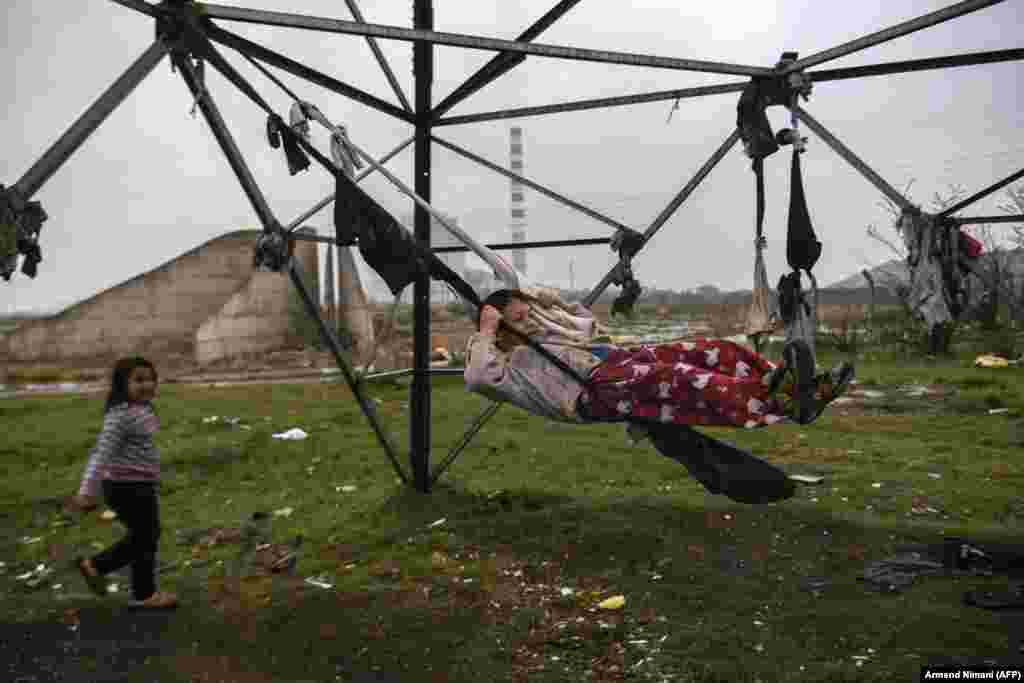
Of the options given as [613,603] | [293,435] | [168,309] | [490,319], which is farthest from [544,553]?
[168,309]

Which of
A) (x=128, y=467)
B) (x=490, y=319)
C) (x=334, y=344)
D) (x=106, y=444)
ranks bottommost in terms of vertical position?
(x=128, y=467)

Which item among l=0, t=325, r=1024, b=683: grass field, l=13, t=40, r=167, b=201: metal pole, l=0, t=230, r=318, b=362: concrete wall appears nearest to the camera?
l=13, t=40, r=167, b=201: metal pole

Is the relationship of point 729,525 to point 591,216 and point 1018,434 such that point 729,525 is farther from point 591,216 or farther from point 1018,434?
point 1018,434

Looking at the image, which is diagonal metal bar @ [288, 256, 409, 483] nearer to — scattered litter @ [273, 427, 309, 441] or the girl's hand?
the girl's hand

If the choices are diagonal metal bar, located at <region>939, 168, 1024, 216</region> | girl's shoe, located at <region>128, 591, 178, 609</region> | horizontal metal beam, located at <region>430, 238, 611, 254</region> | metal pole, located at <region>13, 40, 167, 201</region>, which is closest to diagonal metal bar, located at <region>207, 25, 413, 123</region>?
metal pole, located at <region>13, 40, 167, 201</region>

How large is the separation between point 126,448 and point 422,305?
1.95m

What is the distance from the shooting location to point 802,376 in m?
3.06

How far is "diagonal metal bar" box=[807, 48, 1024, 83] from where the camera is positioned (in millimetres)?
3426

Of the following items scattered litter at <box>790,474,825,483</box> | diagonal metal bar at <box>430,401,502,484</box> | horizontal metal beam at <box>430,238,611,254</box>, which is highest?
horizontal metal beam at <box>430,238,611,254</box>

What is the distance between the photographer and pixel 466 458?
22.5 ft

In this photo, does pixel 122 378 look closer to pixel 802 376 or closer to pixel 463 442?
pixel 463 442

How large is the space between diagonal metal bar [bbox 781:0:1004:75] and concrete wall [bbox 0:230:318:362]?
12.8m

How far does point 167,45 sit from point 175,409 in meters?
6.74

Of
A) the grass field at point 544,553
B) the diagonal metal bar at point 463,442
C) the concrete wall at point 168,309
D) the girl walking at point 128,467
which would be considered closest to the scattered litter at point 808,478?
the grass field at point 544,553
